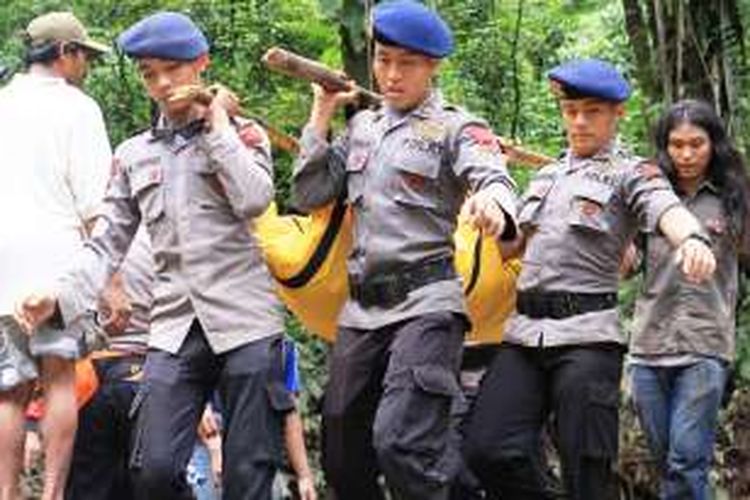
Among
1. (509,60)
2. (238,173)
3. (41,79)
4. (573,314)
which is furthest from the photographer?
(509,60)

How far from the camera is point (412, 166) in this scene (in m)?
4.87

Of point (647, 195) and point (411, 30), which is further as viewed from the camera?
point (647, 195)

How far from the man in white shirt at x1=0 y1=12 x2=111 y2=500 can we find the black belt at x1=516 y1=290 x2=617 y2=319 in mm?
1781

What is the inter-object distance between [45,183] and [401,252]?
170 centimetres

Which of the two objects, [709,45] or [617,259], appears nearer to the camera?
[617,259]

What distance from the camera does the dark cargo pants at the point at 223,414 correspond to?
471 centimetres

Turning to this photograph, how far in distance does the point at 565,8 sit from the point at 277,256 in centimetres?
837

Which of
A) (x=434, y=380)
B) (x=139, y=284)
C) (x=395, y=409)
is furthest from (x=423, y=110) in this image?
(x=139, y=284)

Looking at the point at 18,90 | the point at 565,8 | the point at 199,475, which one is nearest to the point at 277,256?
the point at 199,475

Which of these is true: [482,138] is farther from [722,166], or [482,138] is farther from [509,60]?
[509,60]

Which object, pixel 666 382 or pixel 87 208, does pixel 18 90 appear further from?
pixel 666 382

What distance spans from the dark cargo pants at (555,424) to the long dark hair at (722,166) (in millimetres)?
1037

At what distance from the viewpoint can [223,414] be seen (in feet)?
16.0

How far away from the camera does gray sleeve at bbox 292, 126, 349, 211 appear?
5031 millimetres
